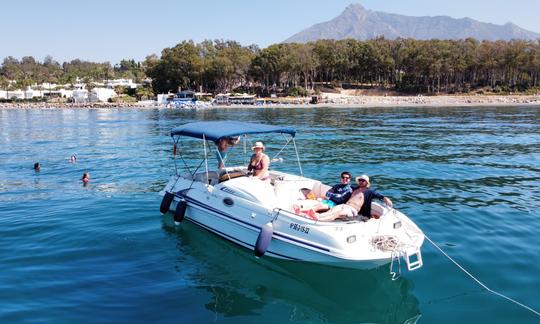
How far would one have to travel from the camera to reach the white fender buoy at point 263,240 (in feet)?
34.3

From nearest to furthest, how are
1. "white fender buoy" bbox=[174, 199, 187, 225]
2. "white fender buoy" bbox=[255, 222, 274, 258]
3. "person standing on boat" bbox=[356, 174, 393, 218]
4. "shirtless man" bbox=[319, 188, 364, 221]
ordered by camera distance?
"white fender buoy" bbox=[255, 222, 274, 258], "shirtless man" bbox=[319, 188, 364, 221], "person standing on boat" bbox=[356, 174, 393, 218], "white fender buoy" bbox=[174, 199, 187, 225]

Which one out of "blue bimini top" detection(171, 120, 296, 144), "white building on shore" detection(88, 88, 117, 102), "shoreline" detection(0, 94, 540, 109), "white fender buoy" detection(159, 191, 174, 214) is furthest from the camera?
"white building on shore" detection(88, 88, 117, 102)

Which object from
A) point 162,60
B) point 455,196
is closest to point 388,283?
point 455,196

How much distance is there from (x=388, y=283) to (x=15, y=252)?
33.9 ft

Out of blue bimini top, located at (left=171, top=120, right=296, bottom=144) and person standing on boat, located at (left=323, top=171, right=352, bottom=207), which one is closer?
person standing on boat, located at (left=323, top=171, right=352, bottom=207)

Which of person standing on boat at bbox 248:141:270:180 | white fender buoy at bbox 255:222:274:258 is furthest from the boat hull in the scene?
person standing on boat at bbox 248:141:270:180

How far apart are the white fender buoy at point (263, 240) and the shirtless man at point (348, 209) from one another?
51.4 inches

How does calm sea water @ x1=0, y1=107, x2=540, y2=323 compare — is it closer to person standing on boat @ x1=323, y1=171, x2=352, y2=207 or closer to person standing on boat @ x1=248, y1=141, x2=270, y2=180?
person standing on boat @ x1=323, y1=171, x2=352, y2=207

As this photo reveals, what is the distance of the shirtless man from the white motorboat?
0.28 m

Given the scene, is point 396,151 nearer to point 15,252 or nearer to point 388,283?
point 388,283

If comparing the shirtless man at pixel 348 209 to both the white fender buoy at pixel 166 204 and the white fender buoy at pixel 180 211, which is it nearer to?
the white fender buoy at pixel 180 211

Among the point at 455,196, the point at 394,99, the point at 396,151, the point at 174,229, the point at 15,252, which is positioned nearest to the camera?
the point at 15,252

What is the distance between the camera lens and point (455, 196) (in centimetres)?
1789

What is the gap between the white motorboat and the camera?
9.75 metres
